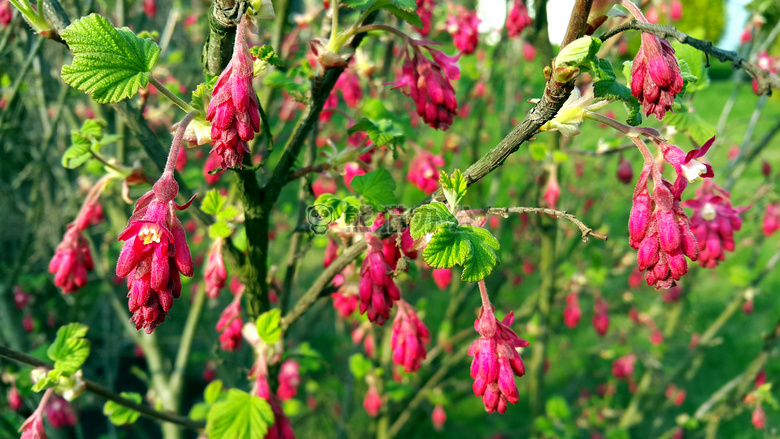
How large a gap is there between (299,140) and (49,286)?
13.1 ft

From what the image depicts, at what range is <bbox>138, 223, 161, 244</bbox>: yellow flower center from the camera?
894 mm

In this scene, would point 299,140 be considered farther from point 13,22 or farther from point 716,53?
point 13,22

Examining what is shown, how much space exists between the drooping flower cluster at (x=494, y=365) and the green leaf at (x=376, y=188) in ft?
1.24

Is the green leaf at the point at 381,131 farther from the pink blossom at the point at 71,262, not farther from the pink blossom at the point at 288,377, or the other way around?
the pink blossom at the point at 288,377

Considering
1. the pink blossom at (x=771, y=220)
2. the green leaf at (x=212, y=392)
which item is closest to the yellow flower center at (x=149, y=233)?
the green leaf at (x=212, y=392)

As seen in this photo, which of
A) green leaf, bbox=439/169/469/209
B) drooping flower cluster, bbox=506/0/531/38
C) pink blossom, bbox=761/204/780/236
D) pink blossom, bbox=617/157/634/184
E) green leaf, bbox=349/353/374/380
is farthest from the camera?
pink blossom, bbox=761/204/780/236

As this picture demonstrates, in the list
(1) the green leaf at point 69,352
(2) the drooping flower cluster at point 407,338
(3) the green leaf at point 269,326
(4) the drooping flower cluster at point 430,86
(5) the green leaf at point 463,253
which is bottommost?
(1) the green leaf at point 69,352

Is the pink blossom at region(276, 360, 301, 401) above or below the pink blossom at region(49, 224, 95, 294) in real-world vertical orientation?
below

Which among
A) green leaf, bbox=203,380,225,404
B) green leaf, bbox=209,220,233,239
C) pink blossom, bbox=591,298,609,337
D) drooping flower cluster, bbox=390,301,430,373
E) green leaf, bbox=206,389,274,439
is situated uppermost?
green leaf, bbox=209,220,233,239

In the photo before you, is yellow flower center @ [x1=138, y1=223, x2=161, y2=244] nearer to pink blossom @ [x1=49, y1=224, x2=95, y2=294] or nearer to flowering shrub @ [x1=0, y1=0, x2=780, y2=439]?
flowering shrub @ [x1=0, y1=0, x2=780, y2=439]

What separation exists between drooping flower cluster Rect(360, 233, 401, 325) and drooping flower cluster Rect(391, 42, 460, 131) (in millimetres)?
408

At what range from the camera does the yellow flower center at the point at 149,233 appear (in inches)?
35.2

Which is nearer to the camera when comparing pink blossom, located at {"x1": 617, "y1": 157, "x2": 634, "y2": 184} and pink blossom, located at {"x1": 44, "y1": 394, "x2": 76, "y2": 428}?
pink blossom, located at {"x1": 44, "y1": 394, "x2": 76, "y2": 428}

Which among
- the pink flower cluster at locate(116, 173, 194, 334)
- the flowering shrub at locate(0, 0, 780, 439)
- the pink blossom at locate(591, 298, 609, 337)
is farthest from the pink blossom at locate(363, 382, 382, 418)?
the pink flower cluster at locate(116, 173, 194, 334)
